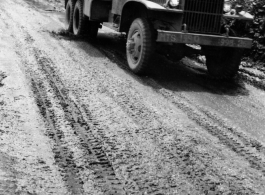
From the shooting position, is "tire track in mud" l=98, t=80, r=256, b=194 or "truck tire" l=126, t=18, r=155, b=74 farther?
"truck tire" l=126, t=18, r=155, b=74

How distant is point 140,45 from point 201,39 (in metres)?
1.13

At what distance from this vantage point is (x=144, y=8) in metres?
7.40

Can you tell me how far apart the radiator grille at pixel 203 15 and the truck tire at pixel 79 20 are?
406 cm

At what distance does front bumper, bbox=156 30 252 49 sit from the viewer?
669 cm

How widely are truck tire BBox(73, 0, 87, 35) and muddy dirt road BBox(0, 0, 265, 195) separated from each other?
6.84ft

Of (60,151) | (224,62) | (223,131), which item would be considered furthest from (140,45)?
(60,151)

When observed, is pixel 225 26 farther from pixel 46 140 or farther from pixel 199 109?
pixel 46 140

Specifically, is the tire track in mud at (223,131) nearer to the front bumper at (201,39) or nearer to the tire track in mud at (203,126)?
the tire track in mud at (203,126)

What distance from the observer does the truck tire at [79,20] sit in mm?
10380

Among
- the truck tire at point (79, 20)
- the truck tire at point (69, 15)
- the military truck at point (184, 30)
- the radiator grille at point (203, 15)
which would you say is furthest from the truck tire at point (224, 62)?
the truck tire at point (69, 15)

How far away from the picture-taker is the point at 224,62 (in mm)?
7695

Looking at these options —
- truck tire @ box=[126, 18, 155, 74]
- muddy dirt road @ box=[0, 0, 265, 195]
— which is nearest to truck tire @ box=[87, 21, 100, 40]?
muddy dirt road @ box=[0, 0, 265, 195]

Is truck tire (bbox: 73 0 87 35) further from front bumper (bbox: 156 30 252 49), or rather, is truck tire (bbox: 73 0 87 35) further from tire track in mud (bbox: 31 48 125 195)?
front bumper (bbox: 156 30 252 49)

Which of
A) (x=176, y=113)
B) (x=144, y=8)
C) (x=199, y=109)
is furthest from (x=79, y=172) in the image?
(x=144, y=8)
